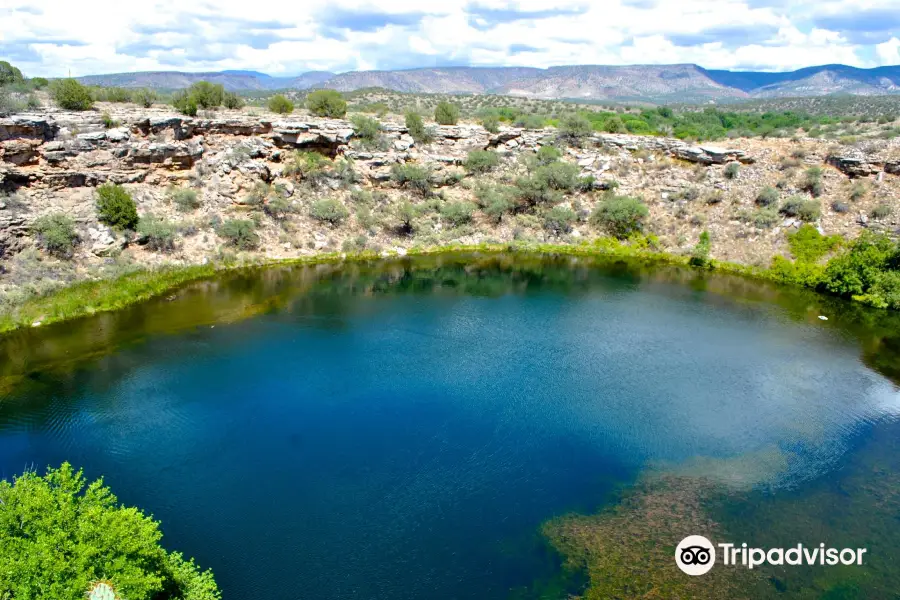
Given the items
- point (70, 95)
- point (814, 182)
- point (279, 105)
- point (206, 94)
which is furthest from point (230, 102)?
point (814, 182)

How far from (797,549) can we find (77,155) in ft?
141

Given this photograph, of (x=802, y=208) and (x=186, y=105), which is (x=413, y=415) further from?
(x=802, y=208)

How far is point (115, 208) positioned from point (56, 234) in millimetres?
4341

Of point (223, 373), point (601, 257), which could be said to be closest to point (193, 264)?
point (223, 373)

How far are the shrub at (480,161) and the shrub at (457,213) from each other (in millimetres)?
5514

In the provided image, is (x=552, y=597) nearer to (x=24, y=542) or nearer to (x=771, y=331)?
(x=24, y=542)

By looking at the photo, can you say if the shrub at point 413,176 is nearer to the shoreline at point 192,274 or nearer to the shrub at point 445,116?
the shoreline at point 192,274

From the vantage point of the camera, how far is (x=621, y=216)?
43469 mm

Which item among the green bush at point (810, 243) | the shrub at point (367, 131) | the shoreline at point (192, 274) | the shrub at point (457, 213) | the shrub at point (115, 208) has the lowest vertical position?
the shoreline at point (192, 274)

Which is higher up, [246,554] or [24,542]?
[24,542]

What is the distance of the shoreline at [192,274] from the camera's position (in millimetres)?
27562

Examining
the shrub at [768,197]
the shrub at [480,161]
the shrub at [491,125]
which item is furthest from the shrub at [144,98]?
the shrub at [768,197]

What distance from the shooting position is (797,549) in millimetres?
14641

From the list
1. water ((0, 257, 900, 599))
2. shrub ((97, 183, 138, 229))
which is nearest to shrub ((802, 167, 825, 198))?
water ((0, 257, 900, 599))
